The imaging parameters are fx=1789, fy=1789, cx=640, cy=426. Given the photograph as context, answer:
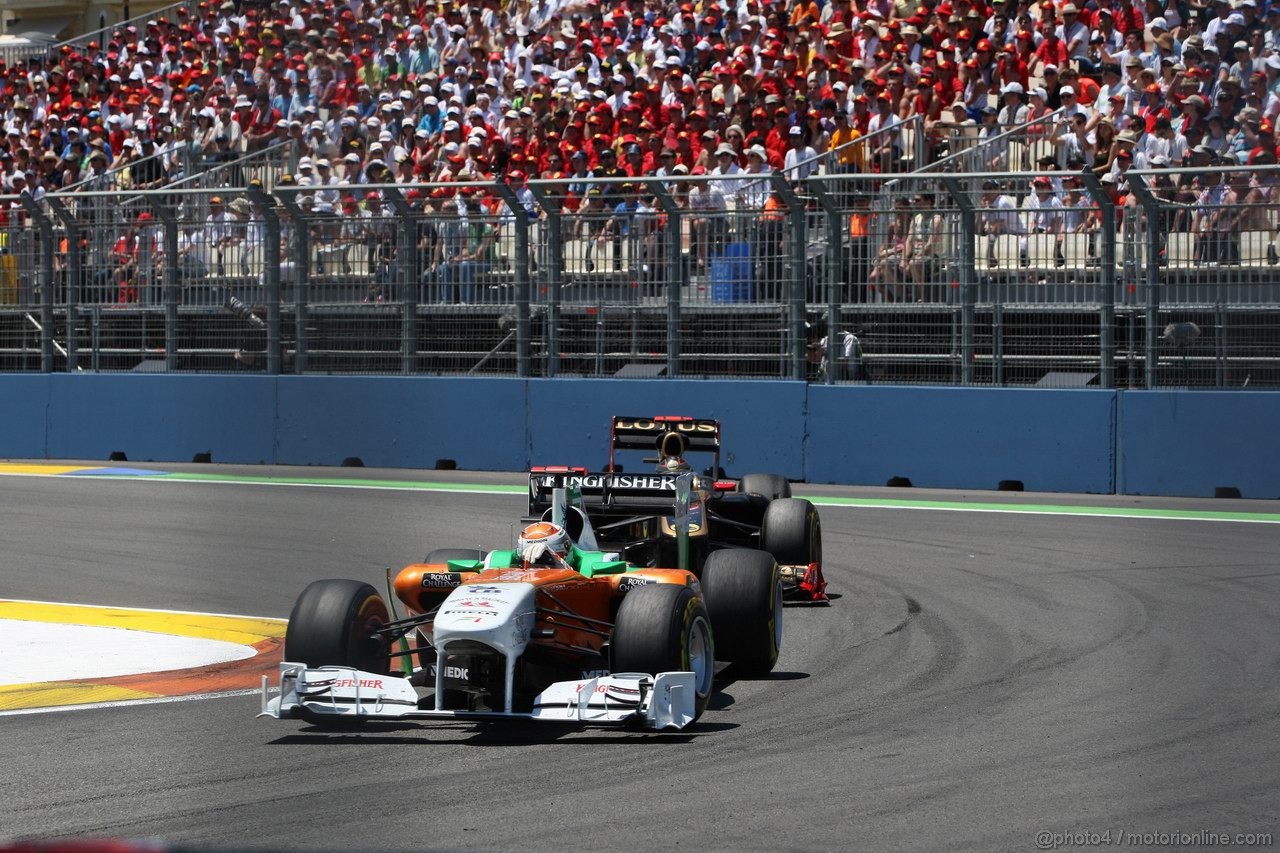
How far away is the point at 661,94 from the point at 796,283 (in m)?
6.18

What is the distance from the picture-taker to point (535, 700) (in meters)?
6.81

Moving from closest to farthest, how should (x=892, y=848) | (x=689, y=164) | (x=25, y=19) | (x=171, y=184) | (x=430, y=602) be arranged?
(x=892, y=848) → (x=430, y=602) → (x=689, y=164) → (x=171, y=184) → (x=25, y=19)

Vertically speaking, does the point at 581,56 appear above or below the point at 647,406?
above

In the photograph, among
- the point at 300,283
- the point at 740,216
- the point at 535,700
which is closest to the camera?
the point at 535,700

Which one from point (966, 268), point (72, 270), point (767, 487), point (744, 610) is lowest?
point (744, 610)

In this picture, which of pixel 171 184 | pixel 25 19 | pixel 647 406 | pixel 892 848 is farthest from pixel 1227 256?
pixel 25 19

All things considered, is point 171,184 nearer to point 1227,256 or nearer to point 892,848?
point 1227,256

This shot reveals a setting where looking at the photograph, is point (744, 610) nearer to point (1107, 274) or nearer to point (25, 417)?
point (1107, 274)

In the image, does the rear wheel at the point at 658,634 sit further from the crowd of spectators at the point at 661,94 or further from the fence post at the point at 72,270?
the fence post at the point at 72,270

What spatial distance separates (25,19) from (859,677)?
1597 inches

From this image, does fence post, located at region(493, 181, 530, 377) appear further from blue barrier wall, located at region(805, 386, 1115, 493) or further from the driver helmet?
the driver helmet

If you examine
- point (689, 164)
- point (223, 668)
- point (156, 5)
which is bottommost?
point (223, 668)

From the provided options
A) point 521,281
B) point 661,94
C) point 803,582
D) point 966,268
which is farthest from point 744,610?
point 661,94

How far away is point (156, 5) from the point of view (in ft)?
135
